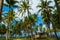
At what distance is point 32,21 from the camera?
61.8m

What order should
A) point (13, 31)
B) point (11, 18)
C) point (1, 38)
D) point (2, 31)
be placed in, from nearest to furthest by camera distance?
point (11, 18) → point (2, 31) → point (13, 31) → point (1, 38)

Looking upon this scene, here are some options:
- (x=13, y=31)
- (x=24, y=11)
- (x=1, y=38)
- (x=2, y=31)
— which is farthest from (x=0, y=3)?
(x=1, y=38)

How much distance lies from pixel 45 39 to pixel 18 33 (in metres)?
19.1

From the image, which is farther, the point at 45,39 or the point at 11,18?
the point at 45,39

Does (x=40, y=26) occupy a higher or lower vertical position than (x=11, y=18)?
→ lower

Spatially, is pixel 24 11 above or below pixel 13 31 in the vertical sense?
above

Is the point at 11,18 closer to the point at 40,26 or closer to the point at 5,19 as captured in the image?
the point at 5,19

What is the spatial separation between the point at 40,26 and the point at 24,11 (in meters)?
37.1

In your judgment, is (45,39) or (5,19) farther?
(45,39)

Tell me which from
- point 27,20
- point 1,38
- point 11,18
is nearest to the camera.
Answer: point 11,18

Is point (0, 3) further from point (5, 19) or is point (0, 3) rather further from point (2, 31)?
point (2, 31)

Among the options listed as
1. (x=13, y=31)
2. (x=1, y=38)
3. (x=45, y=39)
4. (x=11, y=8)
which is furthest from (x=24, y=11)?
(x=1, y=38)

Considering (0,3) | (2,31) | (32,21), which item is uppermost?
(0,3)

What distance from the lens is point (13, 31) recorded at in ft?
260
